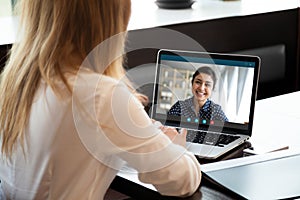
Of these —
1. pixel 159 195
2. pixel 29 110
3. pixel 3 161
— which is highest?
pixel 29 110

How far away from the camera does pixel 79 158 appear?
146 cm

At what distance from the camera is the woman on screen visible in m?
1.92

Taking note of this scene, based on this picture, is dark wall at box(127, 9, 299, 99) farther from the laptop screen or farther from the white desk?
the laptop screen

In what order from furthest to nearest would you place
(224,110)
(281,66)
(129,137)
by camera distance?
(281,66), (224,110), (129,137)

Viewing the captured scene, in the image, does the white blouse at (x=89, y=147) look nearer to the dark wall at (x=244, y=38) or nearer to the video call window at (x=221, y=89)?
the video call window at (x=221, y=89)

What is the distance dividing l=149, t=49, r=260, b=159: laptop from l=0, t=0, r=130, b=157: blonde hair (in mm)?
444

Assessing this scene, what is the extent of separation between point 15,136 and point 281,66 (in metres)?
2.31

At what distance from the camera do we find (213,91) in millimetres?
1938

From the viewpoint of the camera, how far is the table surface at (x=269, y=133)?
1.62 meters

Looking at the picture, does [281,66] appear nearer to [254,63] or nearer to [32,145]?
[254,63]

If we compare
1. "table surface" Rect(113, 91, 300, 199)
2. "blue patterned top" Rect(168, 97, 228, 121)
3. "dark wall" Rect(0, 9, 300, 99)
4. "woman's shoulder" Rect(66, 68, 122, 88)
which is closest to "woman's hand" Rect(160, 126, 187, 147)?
"table surface" Rect(113, 91, 300, 199)

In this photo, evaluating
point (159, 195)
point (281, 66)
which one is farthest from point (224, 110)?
point (281, 66)

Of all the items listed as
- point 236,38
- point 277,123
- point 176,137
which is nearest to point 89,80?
point 176,137

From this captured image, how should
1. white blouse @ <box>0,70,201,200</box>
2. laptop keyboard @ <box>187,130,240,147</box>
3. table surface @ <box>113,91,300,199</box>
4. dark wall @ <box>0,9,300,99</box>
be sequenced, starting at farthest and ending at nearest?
dark wall @ <box>0,9,300,99</box> < laptop keyboard @ <box>187,130,240,147</box> < table surface @ <box>113,91,300,199</box> < white blouse @ <box>0,70,201,200</box>
